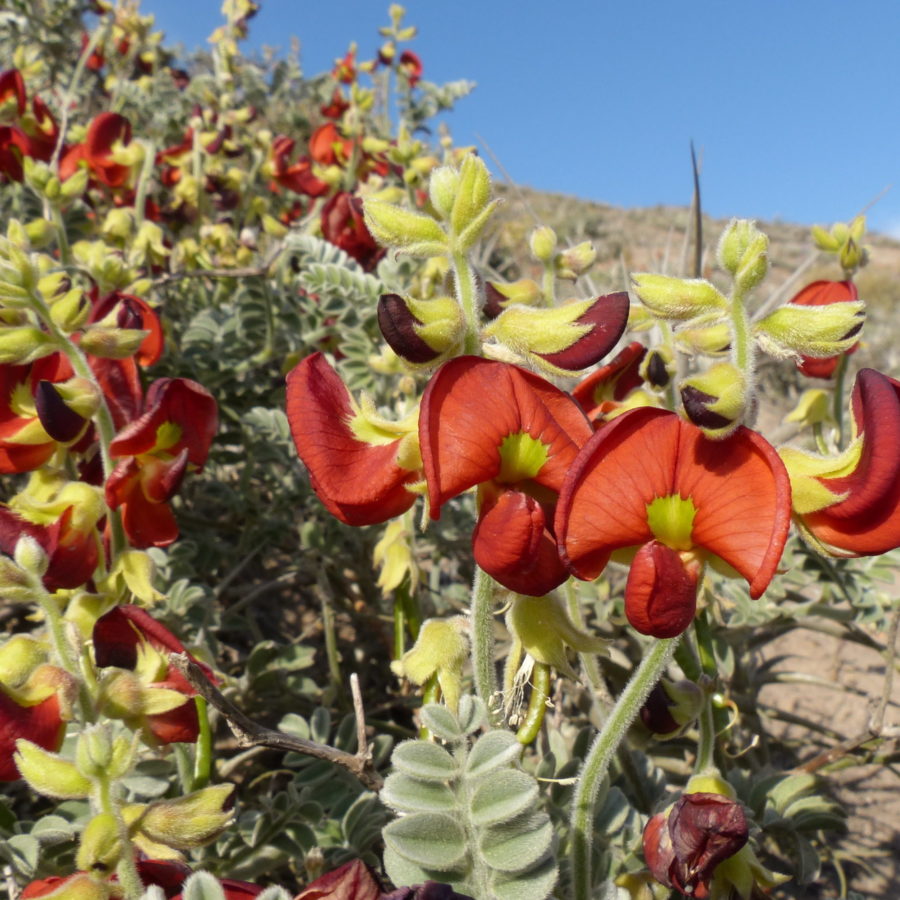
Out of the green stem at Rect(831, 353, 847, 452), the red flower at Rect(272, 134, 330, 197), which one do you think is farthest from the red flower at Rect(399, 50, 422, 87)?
the green stem at Rect(831, 353, 847, 452)

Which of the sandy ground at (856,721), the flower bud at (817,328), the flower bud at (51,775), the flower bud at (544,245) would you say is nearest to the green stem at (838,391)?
the sandy ground at (856,721)

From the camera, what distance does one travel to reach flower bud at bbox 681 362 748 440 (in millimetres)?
764

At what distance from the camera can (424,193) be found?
274 centimetres

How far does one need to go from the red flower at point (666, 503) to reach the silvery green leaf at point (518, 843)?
Answer: 0.21 meters

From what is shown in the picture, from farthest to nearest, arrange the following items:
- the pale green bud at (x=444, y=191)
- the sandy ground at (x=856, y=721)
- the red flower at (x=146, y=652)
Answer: the sandy ground at (x=856, y=721)
the red flower at (x=146, y=652)
the pale green bud at (x=444, y=191)

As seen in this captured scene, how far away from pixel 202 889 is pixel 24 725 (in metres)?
0.40

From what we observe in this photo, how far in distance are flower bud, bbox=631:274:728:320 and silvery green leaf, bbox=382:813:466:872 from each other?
1.75ft

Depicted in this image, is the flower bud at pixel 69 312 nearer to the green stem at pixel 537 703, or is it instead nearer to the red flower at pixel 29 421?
the red flower at pixel 29 421

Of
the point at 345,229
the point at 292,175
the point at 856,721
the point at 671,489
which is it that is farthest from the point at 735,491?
the point at 292,175

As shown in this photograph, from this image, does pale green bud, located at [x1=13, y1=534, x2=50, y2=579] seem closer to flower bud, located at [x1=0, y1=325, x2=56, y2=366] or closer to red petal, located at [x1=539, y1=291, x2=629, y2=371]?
flower bud, located at [x1=0, y1=325, x2=56, y2=366]

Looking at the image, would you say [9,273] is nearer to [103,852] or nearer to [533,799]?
[103,852]

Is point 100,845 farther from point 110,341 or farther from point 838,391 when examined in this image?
point 838,391

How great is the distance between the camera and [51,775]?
0.87m

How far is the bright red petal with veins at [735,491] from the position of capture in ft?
2.65
